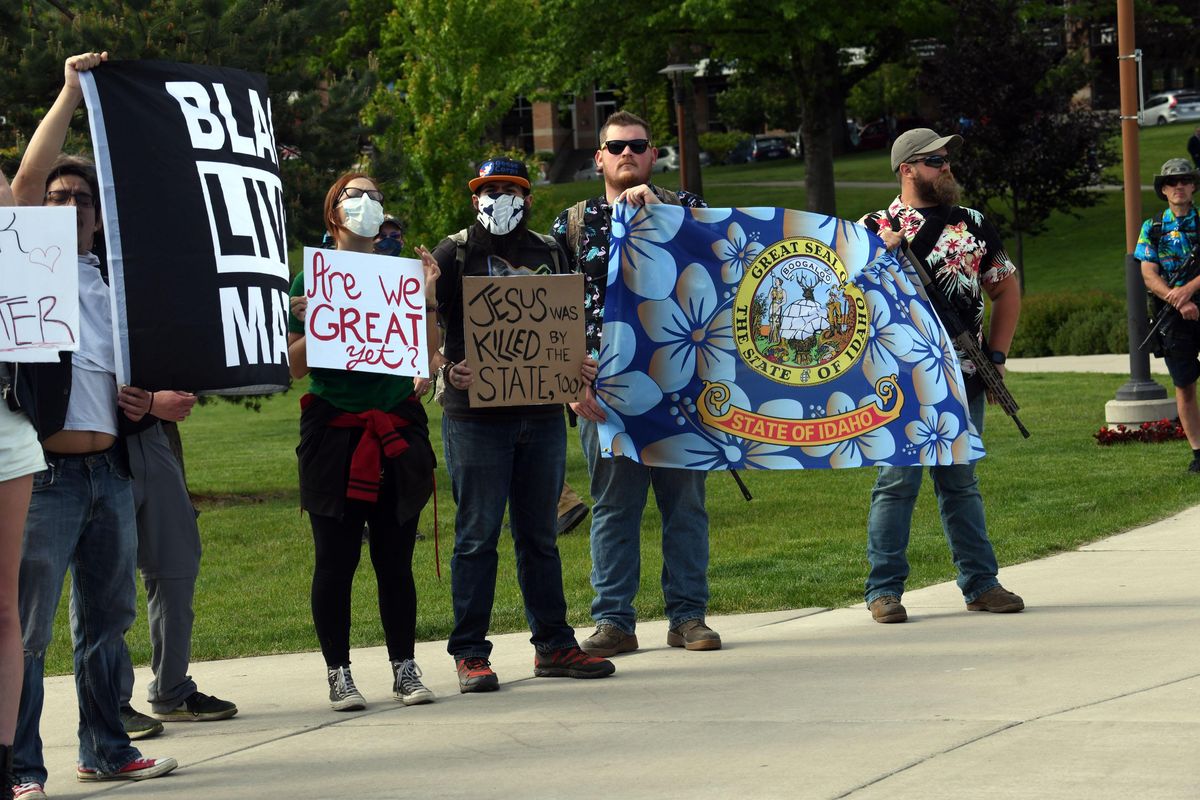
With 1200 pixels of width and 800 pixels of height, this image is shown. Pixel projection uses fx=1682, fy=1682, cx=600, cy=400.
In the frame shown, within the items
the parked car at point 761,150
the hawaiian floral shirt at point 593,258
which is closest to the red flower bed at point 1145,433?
the hawaiian floral shirt at point 593,258

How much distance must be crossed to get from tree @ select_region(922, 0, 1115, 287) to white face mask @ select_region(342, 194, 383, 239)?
2759cm

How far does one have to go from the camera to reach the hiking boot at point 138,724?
5961mm

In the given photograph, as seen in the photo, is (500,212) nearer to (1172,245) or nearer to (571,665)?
(571,665)

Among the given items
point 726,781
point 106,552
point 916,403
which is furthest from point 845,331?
point 106,552

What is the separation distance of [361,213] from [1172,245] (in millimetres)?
7444

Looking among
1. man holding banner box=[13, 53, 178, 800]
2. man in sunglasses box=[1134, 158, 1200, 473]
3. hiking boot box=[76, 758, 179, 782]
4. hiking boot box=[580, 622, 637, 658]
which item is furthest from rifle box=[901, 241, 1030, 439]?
man in sunglasses box=[1134, 158, 1200, 473]

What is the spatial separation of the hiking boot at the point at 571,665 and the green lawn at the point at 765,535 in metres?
1.28

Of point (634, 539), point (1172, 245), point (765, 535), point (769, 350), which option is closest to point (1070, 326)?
point (1172, 245)

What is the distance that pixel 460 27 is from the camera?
2705cm

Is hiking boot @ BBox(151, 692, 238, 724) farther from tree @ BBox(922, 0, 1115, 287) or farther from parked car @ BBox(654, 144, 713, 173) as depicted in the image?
parked car @ BBox(654, 144, 713, 173)

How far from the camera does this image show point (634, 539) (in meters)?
7.12

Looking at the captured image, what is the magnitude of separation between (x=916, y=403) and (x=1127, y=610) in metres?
1.29

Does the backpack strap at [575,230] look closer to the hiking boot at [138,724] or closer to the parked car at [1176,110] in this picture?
the hiking boot at [138,724]

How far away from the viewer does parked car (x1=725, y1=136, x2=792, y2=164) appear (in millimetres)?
66625
